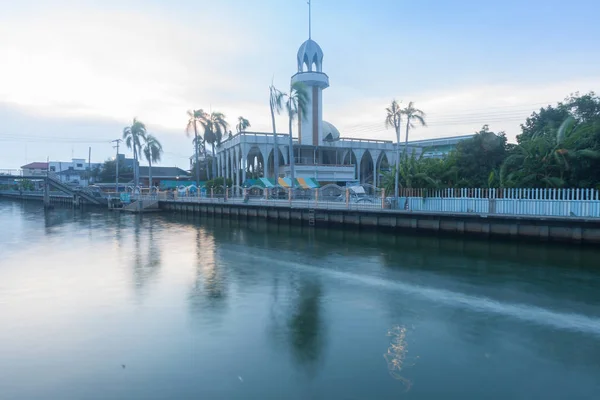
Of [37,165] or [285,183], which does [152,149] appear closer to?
[285,183]

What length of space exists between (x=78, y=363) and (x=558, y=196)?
814 inches

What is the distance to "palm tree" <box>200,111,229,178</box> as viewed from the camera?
180ft

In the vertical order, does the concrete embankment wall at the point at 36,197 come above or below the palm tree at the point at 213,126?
below

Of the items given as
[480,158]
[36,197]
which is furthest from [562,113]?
[36,197]

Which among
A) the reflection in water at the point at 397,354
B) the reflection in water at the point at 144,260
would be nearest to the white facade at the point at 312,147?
the reflection in water at the point at 144,260

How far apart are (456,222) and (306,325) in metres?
15.8

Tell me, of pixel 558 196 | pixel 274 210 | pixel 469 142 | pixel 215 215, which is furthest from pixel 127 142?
pixel 558 196

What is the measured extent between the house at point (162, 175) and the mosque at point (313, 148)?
2374 centimetres

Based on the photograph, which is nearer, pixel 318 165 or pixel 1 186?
pixel 318 165

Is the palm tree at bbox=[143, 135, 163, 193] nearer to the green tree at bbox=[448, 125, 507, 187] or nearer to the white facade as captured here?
the white facade

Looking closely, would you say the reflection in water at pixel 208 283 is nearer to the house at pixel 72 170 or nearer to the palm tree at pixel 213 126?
the palm tree at pixel 213 126

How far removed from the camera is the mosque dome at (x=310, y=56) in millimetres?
54719

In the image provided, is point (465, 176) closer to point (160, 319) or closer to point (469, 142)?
point (469, 142)

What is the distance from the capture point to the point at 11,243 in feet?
84.9
